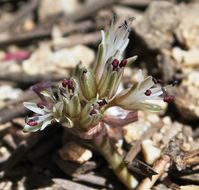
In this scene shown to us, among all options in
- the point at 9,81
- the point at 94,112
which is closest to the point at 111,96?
the point at 94,112

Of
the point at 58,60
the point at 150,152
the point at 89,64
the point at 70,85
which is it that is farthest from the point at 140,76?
the point at 58,60

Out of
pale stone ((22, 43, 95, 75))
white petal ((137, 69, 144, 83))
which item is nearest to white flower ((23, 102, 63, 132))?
white petal ((137, 69, 144, 83))

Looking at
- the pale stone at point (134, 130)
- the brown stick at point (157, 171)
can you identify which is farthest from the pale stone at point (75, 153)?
the brown stick at point (157, 171)

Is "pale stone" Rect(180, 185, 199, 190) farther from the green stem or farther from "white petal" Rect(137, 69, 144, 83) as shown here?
"white petal" Rect(137, 69, 144, 83)

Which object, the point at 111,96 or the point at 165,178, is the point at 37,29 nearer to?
the point at 111,96

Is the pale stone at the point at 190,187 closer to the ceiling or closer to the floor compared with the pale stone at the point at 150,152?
closer to the floor

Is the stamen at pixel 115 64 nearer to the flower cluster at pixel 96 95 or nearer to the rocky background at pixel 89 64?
the flower cluster at pixel 96 95

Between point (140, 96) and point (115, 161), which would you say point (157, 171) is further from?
point (140, 96)
